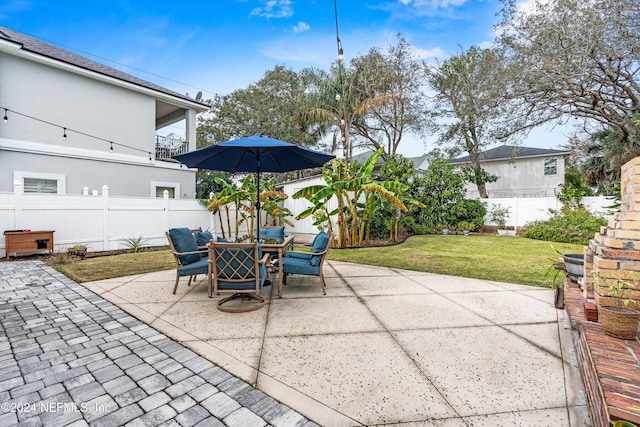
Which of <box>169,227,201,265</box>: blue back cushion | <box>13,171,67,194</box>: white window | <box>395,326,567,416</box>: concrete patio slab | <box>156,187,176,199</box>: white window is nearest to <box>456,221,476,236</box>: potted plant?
<box>395,326,567,416</box>: concrete patio slab

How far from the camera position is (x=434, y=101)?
1880 centimetres

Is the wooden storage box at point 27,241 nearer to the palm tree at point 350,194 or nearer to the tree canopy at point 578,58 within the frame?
Answer: the palm tree at point 350,194

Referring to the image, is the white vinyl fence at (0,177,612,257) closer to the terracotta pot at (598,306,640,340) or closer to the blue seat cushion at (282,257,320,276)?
the blue seat cushion at (282,257,320,276)

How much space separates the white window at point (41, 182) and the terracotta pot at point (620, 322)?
1379cm

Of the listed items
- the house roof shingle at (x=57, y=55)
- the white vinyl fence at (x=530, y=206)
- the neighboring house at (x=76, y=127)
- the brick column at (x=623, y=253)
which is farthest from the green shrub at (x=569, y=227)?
the house roof shingle at (x=57, y=55)

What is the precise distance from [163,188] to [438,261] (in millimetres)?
11580

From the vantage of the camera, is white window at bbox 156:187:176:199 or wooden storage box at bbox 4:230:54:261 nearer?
wooden storage box at bbox 4:230:54:261

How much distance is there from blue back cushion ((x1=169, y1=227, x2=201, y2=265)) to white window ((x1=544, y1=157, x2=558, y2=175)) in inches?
943

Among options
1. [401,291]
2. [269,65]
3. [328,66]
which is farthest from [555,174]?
[401,291]

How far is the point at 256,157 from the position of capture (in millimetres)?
5723

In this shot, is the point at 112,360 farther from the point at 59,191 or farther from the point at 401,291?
the point at 59,191

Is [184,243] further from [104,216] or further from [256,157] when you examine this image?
[104,216]

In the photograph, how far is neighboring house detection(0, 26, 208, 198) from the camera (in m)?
9.62

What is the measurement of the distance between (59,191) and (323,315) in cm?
1132
